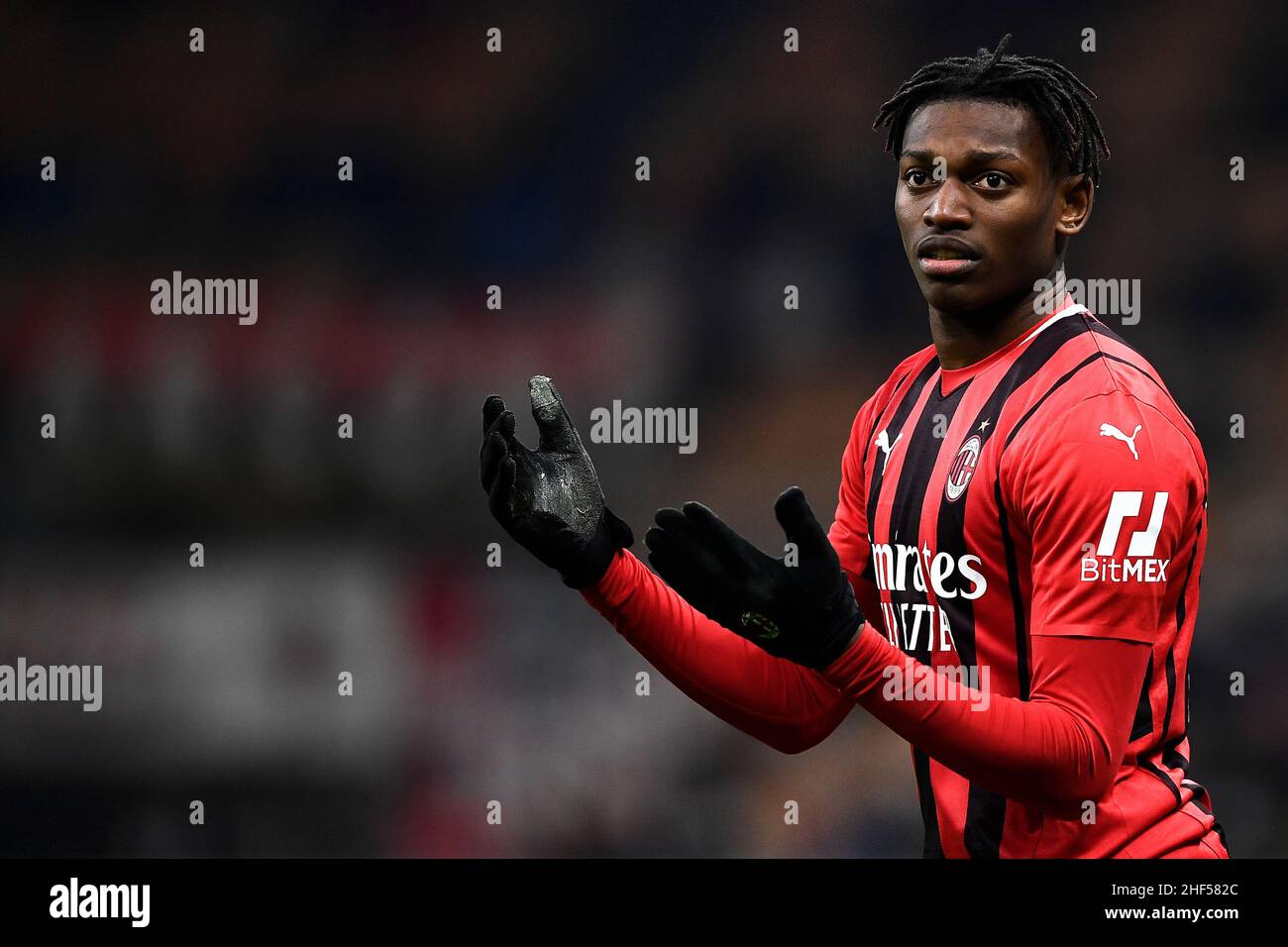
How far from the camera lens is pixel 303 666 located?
19.6ft

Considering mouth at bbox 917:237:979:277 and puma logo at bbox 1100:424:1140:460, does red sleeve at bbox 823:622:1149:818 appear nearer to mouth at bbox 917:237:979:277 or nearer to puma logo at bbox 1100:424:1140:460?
puma logo at bbox 1100:424:1140:460

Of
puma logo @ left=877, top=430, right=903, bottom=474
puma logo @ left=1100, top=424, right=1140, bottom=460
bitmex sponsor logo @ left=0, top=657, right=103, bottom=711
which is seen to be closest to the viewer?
puma logo @ left=1100, top=424, right=1140, bottom=460

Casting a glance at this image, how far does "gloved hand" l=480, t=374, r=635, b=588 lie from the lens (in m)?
2.44

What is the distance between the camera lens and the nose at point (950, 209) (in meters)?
2.43

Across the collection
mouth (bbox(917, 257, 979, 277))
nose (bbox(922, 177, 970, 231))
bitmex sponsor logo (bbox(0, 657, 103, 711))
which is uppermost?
nose (bbox(922, 177, 970, 231))

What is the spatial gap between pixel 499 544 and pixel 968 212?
3.81 metres

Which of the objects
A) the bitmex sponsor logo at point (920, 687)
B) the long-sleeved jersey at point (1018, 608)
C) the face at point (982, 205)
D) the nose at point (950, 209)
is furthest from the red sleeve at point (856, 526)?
the bitmex sponsor logo at point (920, 687)

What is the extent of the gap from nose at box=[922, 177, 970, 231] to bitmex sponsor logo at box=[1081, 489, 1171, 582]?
22.7 inches

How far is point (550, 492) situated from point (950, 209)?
33.9 inches

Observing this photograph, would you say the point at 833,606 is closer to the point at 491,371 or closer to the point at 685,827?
the point at 685,827

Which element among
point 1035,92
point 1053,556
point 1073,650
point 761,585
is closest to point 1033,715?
point 1073,650

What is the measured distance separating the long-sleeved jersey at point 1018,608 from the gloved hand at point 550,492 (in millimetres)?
70

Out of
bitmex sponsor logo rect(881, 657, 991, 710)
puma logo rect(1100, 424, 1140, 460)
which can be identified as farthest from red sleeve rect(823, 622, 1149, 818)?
puma logo rect(1100, 424, 1140, 460)

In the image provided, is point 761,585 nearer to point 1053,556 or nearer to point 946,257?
point 1053,556
